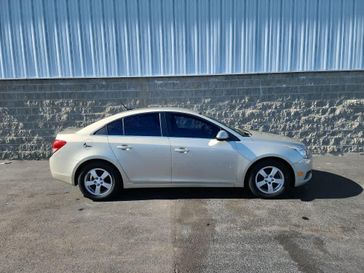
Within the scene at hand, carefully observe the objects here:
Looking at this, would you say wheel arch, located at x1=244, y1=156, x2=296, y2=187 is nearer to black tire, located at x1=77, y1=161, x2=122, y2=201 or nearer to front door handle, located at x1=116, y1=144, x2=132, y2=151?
front door handle, located at x1=116, y1=144, x2=132, y2=151

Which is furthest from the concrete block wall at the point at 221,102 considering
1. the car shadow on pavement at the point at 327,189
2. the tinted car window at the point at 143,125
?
the tinted car window at the point at 143,125

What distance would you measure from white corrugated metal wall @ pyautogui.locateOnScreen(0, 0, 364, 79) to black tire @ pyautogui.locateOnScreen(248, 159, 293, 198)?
140 inches

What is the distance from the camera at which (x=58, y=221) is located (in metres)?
4.43

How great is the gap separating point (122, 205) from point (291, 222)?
2.52 meters

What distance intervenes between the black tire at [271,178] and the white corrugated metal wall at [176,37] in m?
3.56

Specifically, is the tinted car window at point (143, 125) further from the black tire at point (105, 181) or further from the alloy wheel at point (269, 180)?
the alloy wheel at point (269, 180)

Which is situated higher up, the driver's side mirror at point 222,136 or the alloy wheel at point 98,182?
the driver's side mirror at point 222,136

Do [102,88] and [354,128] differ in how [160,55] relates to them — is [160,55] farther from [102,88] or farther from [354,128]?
[354,128]

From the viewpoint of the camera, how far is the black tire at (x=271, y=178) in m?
5.02

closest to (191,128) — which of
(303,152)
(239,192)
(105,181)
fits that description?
(239,192)

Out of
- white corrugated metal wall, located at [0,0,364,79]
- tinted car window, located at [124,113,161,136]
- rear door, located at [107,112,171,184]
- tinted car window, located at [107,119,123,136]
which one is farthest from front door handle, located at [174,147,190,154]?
white corrugated metal wall, located at [0,0,364,79]

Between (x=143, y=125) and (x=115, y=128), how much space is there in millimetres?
456

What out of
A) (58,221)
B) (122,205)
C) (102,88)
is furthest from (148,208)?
(102,88)

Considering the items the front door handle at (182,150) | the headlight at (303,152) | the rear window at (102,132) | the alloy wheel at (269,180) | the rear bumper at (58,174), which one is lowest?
the alloy wheel at (269,180)
